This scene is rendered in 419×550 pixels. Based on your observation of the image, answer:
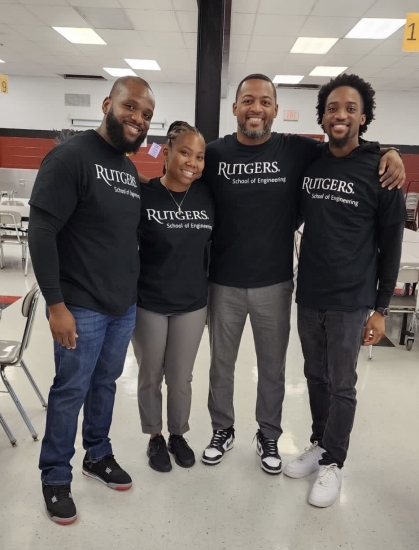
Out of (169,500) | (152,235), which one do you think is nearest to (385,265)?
(152,235)

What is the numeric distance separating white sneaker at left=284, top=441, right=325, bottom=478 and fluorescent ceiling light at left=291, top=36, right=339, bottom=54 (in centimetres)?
657

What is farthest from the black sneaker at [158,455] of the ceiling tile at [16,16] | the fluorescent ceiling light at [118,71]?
the fluorescent ceiling light at [118,71]

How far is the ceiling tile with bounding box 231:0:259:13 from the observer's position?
5.59 m

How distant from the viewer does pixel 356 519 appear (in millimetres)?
1891

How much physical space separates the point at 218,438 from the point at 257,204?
1.16 m

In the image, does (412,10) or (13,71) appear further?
(13,71)

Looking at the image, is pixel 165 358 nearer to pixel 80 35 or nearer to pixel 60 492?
pixel 60 492

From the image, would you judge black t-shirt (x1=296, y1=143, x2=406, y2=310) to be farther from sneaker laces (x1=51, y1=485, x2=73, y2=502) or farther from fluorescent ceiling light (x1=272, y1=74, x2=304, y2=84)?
fluorescent ceiling light (x1=272, y1=74, x2=304, y2=84)

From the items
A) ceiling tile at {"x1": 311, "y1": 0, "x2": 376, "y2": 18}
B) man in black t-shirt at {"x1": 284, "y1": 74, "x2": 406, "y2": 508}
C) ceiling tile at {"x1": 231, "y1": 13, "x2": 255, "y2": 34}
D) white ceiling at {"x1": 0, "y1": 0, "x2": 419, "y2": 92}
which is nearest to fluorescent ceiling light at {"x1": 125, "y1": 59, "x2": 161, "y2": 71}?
A: white ceiling at {"x1": 0, "y1": 0, "x2": 419, "y2": 92}

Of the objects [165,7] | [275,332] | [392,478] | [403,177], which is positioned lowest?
[392,478]

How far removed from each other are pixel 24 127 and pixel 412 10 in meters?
9.88

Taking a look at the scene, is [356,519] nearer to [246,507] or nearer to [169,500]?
[246,507]

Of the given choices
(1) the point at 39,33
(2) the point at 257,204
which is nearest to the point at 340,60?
(1) the point at 39,33

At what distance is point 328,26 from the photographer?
6.37 m
